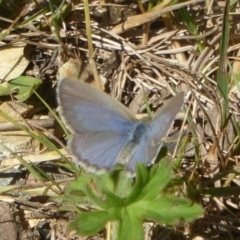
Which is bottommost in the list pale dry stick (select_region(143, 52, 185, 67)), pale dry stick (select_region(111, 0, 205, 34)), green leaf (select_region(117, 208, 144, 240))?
green leaf (select_region(117, 208, 144, 240))

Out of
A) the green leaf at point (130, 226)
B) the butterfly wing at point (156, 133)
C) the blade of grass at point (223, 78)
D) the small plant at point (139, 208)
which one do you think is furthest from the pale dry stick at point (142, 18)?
the green leaf at point (130, 226)

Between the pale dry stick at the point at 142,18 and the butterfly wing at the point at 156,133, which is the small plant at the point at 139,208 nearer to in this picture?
the butterfly wing at the point at 156,133

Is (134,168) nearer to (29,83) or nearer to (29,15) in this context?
(29,83)

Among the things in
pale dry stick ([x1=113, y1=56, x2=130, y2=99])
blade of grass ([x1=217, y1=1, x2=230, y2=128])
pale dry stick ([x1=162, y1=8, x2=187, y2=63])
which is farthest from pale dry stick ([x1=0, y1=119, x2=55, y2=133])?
blade of grass ([x1=217, y1=1, x2=230, y2=128])

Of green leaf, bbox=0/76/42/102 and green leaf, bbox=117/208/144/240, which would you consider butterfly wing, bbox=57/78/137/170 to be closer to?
green leaf, bbox=117/208/144/240

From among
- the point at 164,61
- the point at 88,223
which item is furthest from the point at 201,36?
the point at 88,223

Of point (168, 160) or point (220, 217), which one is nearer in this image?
point (168, 160)

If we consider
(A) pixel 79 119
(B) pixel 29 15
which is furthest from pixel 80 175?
(B) pixel 29 15

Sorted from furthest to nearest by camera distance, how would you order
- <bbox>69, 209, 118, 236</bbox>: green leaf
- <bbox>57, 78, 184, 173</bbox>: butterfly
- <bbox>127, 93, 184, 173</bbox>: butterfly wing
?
1. <bbox>57, 78, 184, 173</bbox>: butterfly
2. <bbox>127, 93, 184, 173</bbox>: butterfly wing
3. <bbox>69, 209, 118, 236</bbox>: green leaf
